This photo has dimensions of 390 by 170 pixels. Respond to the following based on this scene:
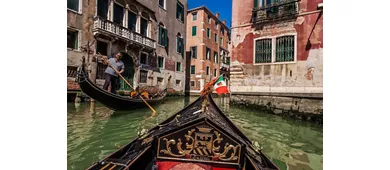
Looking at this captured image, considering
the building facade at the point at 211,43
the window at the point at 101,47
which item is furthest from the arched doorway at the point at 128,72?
the building facade at the point at 211,43

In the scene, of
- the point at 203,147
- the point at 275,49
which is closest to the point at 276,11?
the point at 275,49

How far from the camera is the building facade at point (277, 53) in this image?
5.89 feet

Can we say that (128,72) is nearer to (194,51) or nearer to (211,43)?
(194,51)

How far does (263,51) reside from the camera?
7.40 ft

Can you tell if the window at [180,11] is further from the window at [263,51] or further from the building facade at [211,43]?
the window at [263,51]

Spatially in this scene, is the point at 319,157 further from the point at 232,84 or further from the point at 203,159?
the point at 232,84

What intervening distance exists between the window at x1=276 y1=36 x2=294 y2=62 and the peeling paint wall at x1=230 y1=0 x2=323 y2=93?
69mm

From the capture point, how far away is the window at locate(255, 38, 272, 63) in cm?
225

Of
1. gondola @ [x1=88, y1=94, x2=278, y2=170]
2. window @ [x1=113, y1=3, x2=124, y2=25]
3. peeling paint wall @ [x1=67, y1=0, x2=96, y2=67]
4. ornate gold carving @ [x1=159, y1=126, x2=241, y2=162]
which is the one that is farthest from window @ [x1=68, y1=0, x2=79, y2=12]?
ornate gold carving @ [x1=159, y1=126, x2=241, y2=162]

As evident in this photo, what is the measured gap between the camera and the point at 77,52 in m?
2.20

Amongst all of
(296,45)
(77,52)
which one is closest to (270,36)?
(296,45)

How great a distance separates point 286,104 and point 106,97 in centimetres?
238

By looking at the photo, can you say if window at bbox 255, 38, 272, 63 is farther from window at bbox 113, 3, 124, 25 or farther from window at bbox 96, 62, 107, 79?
window at bbox 113, 3, 124, 25
